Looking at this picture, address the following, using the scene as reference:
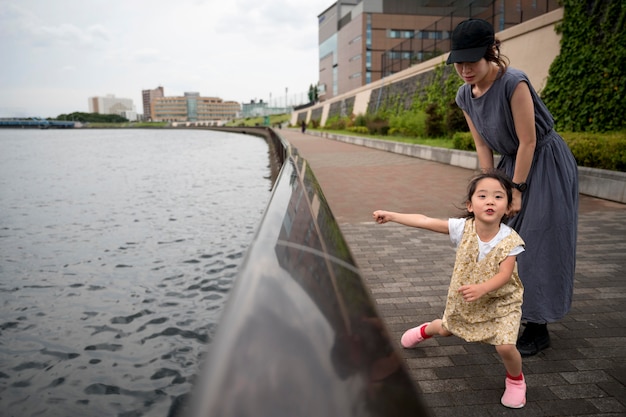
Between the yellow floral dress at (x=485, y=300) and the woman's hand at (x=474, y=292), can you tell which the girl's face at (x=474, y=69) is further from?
the woman's hand at (x=474, y=292)

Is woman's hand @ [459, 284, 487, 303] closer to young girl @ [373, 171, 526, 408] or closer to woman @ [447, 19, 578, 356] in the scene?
young girl @ [373, 171, 526, 408]

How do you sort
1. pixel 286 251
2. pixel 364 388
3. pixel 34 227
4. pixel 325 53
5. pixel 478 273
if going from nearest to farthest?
pixel 364 388 → pixel 286 251 → pixel 478 273 → pixel 34 227 → pixel 325 53

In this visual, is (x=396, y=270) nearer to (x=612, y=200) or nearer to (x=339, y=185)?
(x=612, y=200)

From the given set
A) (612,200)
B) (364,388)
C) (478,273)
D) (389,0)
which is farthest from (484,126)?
(389,0)

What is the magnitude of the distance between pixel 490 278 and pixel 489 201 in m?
0.39

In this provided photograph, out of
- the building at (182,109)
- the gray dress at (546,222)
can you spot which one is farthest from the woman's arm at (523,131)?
the building at (182,109)

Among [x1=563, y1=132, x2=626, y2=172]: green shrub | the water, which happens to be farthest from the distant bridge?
[x1=563, y1=132, x2=626, y2=172]: green shrub

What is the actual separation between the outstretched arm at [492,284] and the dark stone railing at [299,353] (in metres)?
1.14

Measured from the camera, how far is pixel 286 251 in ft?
4.28

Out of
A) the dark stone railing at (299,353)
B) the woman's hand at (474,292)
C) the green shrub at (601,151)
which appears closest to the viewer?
the dark stone railing at (299,353)

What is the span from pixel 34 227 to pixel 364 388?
1119cm

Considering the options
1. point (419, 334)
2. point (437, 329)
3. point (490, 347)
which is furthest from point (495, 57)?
point (490, 347)

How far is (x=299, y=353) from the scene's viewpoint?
2.63 ft

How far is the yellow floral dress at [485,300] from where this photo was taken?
2332 mm
